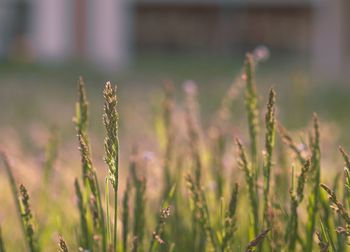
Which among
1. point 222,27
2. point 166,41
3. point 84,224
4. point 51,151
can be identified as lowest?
point 84,224

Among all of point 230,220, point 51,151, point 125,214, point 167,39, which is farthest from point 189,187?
point 167,39

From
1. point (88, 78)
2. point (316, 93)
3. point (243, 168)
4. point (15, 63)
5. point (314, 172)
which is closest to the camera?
point (243, 168)

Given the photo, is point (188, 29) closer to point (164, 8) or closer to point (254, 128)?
point (164, 8)

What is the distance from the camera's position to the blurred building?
1962cm

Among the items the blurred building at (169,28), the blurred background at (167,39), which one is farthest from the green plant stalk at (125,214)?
the blurred building at (169,28)

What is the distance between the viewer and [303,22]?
21.6 m

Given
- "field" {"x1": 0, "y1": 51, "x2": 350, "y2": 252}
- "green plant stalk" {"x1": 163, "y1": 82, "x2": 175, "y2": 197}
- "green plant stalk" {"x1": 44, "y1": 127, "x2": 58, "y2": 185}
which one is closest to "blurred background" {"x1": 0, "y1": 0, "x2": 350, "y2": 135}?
"field" {"x1": 0, "y1": 51, "x2": 350, "y2": 252}

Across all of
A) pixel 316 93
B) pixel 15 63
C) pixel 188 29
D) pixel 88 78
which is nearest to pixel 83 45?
pixel 15 63

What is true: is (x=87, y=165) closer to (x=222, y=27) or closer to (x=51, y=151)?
(x=51, y=151)

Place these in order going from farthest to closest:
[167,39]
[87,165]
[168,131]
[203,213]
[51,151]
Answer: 1. [167,39]
2. [168,131]
3. [51,151]
4. [203,213]
5. [87,165]

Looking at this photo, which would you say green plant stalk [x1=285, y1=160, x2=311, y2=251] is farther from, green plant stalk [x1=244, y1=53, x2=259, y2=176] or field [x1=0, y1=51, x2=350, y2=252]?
green plant stalk [x1=244, y1=53, x2=259, y2=176]

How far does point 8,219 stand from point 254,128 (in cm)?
137

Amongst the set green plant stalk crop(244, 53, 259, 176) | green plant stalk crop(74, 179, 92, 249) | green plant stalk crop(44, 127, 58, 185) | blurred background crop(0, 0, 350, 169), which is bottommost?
green plant stalk crop(74, 179, 92, 249)

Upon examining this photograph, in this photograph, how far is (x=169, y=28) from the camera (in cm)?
2175
